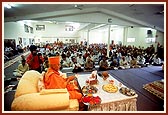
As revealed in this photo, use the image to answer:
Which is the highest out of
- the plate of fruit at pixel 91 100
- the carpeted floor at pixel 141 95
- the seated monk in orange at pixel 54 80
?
the seated monk in orange at pixel 54 80

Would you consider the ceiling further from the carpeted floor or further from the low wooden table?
the low wooden table

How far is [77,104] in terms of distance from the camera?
1782 millimetres

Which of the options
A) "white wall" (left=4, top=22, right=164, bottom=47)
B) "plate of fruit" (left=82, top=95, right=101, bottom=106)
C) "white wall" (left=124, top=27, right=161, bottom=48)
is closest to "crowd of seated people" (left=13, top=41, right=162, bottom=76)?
"white wall" (left=4, top=22, right=164, bottom=47)

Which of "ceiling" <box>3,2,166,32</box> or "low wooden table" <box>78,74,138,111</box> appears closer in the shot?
"low wooden table" <box>78,74,138,111</box>

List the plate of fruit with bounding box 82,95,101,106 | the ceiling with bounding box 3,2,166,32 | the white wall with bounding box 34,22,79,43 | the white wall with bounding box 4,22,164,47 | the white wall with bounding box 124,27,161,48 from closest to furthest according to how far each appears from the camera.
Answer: the plate of fruit with bounding box 82,95,101,106, the ceiling with bounding box 3,2,166,32, the white wall with bounding box 4,22,164,47, the white wall with bounding box 34,22,79,43, the white wall with bounding box 124,27,161,48

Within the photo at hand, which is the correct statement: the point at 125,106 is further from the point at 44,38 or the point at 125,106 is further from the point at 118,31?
the point at 118,31

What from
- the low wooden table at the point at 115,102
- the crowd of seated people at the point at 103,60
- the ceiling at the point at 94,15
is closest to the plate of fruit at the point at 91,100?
the low wooden table at the point at 115,102

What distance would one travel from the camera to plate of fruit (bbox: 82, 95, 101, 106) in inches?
70.1

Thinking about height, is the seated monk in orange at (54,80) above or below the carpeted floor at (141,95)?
above

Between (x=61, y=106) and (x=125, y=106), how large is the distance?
2.83 feet

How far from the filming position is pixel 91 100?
181 cm

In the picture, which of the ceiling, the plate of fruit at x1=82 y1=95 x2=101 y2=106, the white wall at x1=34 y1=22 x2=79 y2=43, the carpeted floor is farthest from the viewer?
the white wall at x1=34 y1=22 x2=79 y2=43

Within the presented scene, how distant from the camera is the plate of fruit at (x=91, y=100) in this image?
→ 178cm

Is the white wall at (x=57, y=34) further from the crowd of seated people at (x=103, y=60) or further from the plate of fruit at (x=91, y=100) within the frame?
the plate of fruit at (x=91, y=100)
